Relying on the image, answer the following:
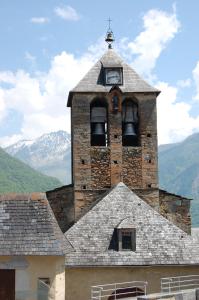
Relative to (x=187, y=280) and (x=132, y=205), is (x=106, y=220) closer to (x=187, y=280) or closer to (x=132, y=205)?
(x=132, y=205)

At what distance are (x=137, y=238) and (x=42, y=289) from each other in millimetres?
5291

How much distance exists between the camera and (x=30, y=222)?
21750 mm

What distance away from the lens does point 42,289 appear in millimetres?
20672

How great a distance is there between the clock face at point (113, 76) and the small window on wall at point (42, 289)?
1319cm

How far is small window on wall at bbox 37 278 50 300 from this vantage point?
67.5ft

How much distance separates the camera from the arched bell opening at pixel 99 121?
100ft

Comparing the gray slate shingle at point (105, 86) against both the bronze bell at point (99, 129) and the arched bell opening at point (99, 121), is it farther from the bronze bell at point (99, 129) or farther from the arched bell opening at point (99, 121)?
the bronze bell at point (99, 129)

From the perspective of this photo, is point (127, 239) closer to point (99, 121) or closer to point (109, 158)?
point (109, 158)

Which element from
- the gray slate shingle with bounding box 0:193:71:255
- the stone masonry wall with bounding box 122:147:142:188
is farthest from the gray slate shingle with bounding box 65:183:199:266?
the stone masonry wall with bounding box 122:147:142:188

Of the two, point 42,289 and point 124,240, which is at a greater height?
point 124,240

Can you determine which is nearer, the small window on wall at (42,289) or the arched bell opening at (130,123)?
the small window on wall at (42,289)

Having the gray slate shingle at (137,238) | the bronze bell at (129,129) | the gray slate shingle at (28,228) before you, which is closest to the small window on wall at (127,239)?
the gray slate shingle at (137,238)

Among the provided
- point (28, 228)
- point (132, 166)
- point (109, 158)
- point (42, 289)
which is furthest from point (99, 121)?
point (42, 289)

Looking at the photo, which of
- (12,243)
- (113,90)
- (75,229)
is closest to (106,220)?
(75,229)
